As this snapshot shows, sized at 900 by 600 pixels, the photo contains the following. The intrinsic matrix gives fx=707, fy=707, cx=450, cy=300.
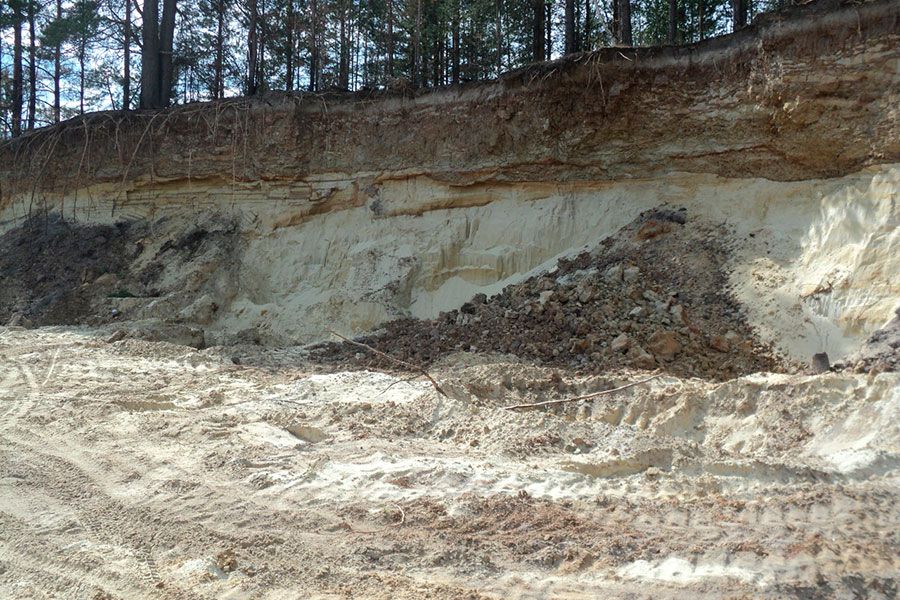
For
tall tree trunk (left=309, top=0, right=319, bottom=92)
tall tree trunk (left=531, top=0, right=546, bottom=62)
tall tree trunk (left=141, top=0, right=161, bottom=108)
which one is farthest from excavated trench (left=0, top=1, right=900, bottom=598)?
tall tree trunk (left=531, top=0, right=546, bottom=62)

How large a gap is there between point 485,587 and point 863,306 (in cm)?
609

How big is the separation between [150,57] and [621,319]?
13.3 m

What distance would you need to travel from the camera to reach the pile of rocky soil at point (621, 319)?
7.72m

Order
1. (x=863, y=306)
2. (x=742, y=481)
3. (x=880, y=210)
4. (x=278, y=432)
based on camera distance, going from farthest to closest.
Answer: (x=880, y=210), (x=863, y=306), (x=278, y=432), (x=742, y=481)

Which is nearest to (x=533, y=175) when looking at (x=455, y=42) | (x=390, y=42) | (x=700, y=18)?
(x=390, y=42)

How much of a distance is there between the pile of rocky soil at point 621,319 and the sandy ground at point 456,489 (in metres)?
1.16

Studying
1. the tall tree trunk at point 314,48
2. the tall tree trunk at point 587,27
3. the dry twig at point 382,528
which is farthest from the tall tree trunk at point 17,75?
the dry twig at point 382,528

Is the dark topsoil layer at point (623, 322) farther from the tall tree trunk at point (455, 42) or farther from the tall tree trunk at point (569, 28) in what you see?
the tall tree trunk at point (455, 42)

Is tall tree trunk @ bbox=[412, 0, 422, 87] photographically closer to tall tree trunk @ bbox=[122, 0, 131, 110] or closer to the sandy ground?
tall tree trunk @ bbox=[122, 0, 131, 110]

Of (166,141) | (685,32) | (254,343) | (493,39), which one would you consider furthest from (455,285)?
(685,32)

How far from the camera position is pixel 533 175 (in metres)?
11.6

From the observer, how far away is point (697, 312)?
8.43 metres

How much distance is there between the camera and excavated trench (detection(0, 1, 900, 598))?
372 centimetres

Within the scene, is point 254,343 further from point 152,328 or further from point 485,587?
point 485,587
